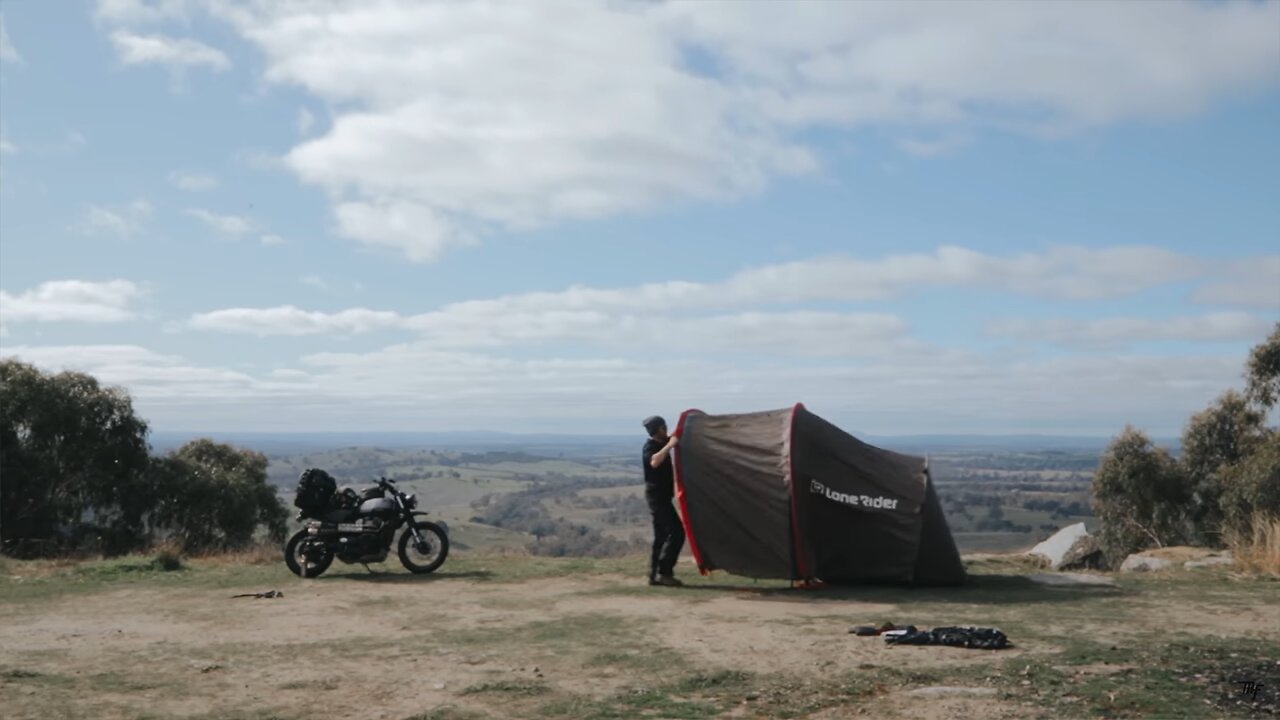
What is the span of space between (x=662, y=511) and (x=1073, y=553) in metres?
9.33

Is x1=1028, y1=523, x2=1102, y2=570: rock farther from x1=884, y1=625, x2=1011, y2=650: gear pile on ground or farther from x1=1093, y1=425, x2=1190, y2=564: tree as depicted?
x1=884, y1=625, x2=1011, y2=650: gear pile on ground

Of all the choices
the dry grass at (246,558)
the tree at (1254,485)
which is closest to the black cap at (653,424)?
the dry grass at (246,558)

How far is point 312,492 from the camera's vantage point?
14.6 metres

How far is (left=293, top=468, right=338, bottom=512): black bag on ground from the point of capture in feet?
47.7

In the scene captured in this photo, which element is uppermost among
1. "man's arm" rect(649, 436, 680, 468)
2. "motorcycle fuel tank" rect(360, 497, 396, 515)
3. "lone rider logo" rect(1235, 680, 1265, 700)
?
"man's arm" rect(649, 436, 680, 468)

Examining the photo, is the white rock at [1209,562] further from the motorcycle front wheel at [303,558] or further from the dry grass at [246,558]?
the dry grass at [246,558]

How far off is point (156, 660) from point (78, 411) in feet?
66.1

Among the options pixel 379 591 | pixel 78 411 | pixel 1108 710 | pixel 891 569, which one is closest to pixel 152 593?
pixel 379 591

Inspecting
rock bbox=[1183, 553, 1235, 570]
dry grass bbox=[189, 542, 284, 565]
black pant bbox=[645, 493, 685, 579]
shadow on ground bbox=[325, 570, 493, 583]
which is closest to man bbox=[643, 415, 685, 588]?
black pant bbox=[645, 493, 685, 579]

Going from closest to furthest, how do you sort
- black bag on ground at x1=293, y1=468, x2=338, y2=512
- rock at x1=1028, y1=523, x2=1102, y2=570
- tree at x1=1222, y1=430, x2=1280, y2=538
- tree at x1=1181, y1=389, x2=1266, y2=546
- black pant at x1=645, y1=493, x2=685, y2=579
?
black pant at x1=645, y1=493, x2=685, y2=579 → black bag on ground at x1=293, y1=468, x2=338, y2=512 → rock at x1=1028, y1=523, x2=1102, y2=570 → tree at x1=1222, y1=430, x2=1280, y2=538 → tree at x1=1181, y1=389, x2=1266, y2=546

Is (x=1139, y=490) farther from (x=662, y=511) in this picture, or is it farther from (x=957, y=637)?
(x=957, y=637)

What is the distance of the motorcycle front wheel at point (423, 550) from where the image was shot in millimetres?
14602

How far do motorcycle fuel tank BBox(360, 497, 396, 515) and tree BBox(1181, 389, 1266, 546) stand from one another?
21438mm

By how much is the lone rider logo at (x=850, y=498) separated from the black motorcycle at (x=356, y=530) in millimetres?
5024
